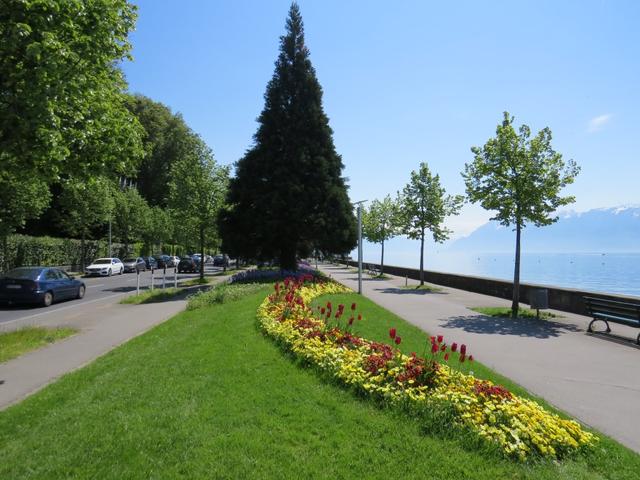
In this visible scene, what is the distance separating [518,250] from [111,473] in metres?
14.2

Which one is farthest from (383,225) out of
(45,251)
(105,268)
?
(45,251)

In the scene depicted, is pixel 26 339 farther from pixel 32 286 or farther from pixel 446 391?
pixel 446 391

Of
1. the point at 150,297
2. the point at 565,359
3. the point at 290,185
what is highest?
the point at 290,185

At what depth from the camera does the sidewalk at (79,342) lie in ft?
22.7

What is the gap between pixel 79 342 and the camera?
33.0ft

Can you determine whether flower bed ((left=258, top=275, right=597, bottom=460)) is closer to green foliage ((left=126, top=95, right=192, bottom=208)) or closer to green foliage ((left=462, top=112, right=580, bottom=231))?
green foliage ((left=462, top=112, right=580, bottom=231))

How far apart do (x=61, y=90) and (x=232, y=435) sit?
5900 millimetres

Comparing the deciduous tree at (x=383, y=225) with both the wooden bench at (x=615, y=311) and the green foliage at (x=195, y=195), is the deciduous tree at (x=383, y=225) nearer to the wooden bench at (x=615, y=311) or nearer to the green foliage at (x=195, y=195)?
the green foliage at (x=195, y=195)

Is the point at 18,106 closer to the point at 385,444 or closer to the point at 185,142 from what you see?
the point at 385,444

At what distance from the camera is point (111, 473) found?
11.7 ft

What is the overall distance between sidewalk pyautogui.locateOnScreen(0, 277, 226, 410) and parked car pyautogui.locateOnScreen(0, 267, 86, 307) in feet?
5.45

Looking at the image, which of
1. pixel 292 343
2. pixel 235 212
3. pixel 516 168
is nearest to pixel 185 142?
pixel 235 212

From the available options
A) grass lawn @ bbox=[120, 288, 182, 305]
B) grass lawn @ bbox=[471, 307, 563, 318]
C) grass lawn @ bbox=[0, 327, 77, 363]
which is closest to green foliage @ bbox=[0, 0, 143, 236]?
grass lawn @ bbox=[0, 327, 77, 363]

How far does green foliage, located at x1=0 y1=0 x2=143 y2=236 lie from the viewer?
674cm
